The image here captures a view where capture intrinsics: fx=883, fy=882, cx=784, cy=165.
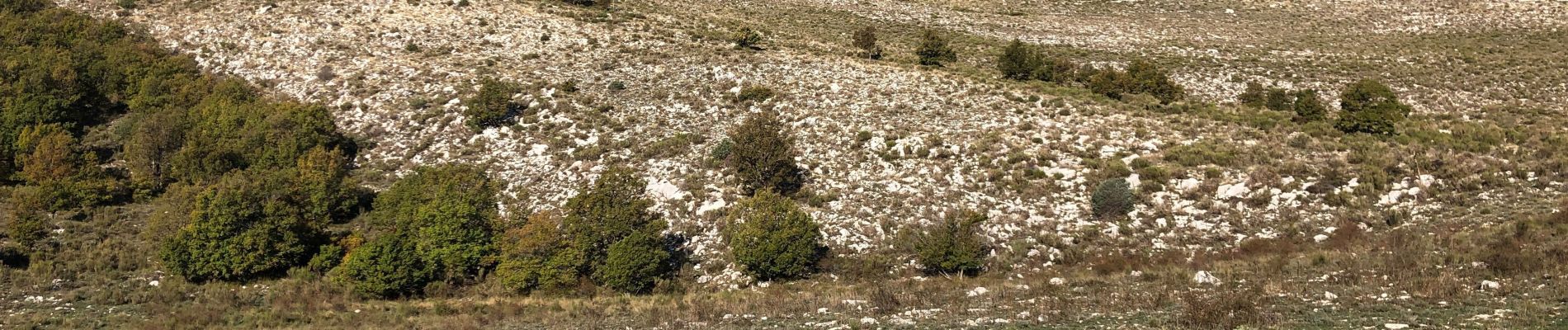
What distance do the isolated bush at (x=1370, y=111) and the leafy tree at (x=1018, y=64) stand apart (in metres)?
15.9

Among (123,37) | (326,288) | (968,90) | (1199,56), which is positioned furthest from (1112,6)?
(123,37)

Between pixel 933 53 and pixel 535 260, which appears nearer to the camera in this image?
pixel 535 260

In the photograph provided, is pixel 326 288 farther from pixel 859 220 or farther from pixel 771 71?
pixel 771 71

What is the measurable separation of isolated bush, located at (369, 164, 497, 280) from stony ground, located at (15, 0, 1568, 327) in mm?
3563

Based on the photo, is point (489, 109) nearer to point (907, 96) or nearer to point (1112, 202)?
point (907, 96)

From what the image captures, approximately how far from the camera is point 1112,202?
1315 inches

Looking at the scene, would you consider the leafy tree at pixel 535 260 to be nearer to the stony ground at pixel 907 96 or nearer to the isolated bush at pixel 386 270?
the isolated bush at pixel 386 270

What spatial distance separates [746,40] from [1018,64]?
713 inches

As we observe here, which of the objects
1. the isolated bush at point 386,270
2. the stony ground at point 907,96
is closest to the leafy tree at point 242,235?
the isolated bush at point 386,270

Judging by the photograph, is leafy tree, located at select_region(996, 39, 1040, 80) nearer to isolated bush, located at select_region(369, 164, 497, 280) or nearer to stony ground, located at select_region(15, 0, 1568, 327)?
stony ground, located at select_region(15, 0, 1568, 327)

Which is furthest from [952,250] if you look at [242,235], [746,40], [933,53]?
[746,40]

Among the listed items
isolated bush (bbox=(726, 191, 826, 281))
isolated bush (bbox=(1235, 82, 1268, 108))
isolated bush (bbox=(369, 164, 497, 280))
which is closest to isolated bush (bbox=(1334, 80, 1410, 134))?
isolated bush (bbox=(1235, 82, 1268, 108))

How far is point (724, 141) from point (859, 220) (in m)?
9.31

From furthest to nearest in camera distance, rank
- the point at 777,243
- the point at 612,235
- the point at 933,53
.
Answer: the point at 933,53, the point at 612,235, the point at 777,243
